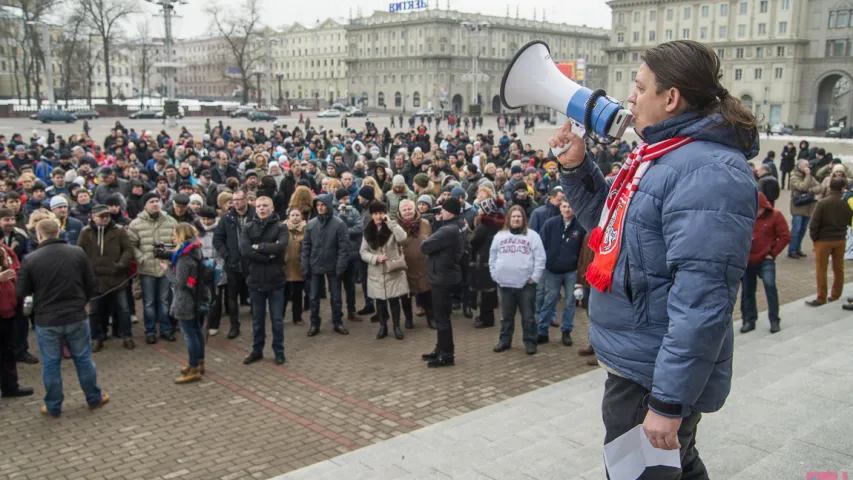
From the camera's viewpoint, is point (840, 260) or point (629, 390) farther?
point (840, 260)

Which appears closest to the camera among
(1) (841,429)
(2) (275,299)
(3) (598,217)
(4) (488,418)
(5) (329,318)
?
(3) (598,217)

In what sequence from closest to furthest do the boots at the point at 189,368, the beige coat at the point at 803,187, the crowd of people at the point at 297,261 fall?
the boots at the point at 189,368
the crowd of people at the point at 297,261
the beige coat at the point at 803,187

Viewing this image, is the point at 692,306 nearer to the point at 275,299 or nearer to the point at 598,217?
the point at 598,217

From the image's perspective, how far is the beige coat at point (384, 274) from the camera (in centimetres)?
907

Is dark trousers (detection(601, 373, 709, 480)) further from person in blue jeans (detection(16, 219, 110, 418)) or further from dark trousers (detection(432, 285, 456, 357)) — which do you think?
person in blue jeans (detection(16, 219, 110, 418))

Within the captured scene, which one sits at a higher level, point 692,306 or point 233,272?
point 692,306

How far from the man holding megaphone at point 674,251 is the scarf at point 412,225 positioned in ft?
22.4

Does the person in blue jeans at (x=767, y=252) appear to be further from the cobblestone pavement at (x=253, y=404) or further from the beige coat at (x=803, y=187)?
the beige coat at (x=803, y=187)

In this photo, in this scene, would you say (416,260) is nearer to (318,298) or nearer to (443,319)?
(318,298)

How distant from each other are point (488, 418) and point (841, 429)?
8.22 feet

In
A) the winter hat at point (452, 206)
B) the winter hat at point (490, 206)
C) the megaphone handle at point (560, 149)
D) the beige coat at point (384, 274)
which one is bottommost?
the beige coat at point (384, 274)

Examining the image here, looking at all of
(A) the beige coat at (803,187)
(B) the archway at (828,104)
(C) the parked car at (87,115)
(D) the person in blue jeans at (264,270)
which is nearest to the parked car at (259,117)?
(C) the parked car at (87,115)

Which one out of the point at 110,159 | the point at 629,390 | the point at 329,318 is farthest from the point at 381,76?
the point at 629,390

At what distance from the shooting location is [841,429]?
4.33m
